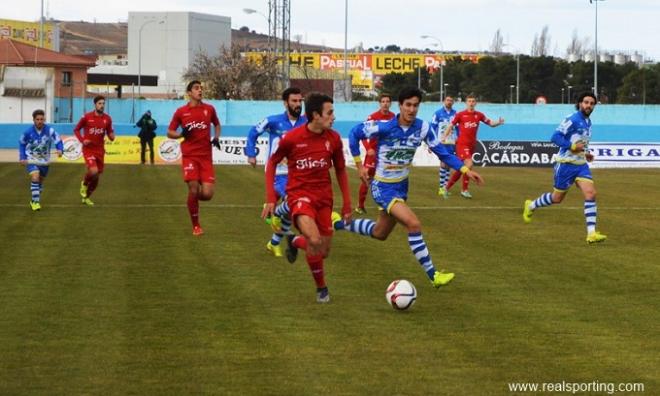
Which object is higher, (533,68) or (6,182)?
(533,68)

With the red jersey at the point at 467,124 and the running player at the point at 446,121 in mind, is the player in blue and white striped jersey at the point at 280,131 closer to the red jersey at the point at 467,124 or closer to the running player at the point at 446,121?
the running player at the point at 446,121

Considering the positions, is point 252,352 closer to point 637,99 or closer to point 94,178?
point 94,178

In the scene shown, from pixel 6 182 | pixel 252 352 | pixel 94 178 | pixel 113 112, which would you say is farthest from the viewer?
pixel 113 112

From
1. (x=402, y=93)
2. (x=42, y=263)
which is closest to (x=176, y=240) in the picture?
(x=42, y=263)

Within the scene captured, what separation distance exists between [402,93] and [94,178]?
13260mm

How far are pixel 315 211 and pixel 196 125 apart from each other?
6.92 m

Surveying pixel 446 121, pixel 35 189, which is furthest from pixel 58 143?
pixel 446 121

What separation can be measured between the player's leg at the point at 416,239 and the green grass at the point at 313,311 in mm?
245

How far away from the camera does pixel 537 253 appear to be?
685 inches

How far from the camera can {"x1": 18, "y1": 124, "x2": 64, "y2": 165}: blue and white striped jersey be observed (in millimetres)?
24531

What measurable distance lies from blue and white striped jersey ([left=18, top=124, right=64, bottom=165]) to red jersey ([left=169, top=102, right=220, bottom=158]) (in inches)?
241

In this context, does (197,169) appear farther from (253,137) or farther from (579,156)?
(579,156)

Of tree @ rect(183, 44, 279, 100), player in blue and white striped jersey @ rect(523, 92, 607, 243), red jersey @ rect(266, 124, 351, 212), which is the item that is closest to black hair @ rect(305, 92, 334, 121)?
red jersey @ rect(266, 124, 351, 212)

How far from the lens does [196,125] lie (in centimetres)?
1909
